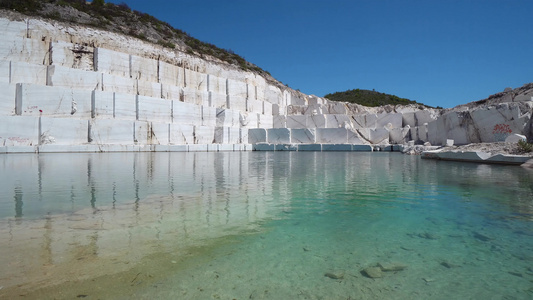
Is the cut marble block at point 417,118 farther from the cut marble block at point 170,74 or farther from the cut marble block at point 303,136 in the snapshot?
the cut marble block at point 170,74

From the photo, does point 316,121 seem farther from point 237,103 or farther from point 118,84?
point 118,84

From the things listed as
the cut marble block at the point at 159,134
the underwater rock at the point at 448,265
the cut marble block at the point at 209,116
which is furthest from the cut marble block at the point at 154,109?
the underwater rock at the point at 448,265

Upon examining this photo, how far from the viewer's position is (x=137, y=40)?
20000mm

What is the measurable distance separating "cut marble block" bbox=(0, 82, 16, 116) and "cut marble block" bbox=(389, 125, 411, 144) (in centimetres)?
2137

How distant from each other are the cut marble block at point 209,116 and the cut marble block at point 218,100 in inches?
32.3

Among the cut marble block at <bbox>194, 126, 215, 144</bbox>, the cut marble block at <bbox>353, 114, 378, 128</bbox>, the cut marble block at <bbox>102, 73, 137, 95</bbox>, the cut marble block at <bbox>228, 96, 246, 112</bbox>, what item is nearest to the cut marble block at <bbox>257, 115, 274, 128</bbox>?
the cut marble block at <bbox>228, 96, 246, 112</bbox>

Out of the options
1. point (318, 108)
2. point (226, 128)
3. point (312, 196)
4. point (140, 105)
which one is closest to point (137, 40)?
point (140, 105)

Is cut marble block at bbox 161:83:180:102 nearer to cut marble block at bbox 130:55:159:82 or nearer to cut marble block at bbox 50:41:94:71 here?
cut marble block at bbox 130:55:159:82

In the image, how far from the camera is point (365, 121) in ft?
76.7

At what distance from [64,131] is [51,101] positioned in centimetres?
149

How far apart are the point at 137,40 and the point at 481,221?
836 inches

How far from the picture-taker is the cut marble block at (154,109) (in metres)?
17.6

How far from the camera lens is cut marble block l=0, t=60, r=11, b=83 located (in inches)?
561

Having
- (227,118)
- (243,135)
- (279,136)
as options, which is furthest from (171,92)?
(279,136)
